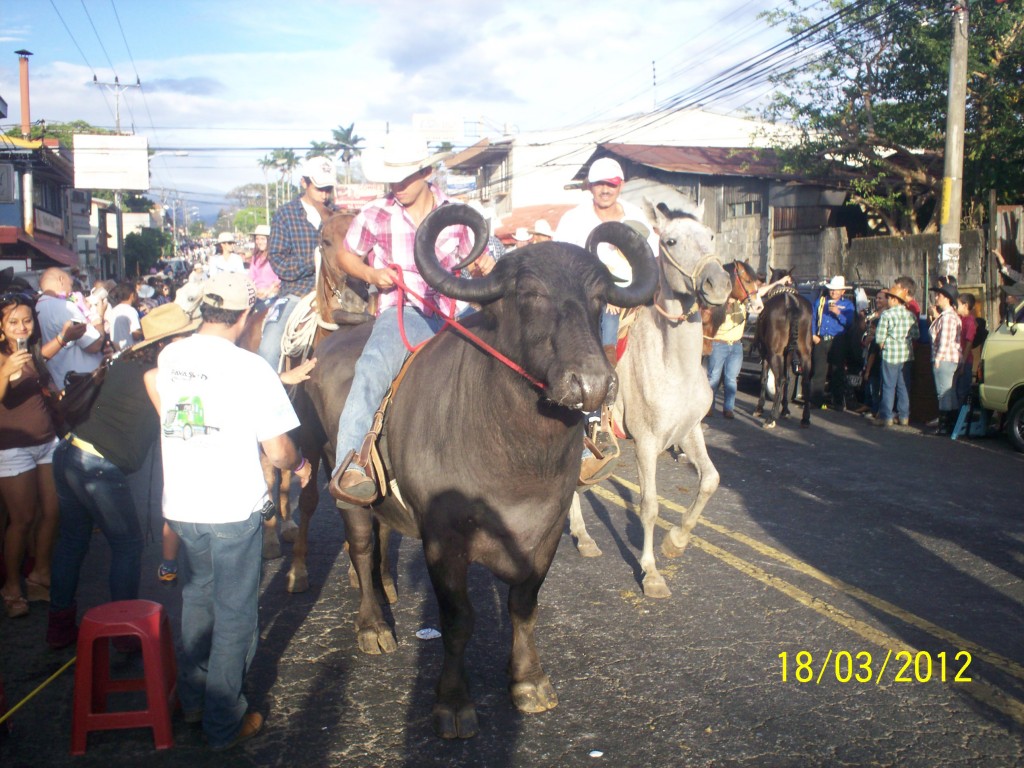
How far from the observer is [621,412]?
6984 mm

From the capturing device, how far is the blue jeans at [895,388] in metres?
13.7

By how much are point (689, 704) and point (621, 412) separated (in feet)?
9.09

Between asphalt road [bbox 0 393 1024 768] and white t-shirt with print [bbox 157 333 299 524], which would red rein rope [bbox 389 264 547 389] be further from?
asphalt road [bbox 0 393 1024 768]

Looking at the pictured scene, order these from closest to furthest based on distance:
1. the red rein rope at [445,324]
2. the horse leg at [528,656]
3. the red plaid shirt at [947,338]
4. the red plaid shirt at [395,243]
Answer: the red rein rope at [445,324] → the horse leg at [528,656] → the red plaid shirt at [395,243] → the red plaid shirt at [947,338]

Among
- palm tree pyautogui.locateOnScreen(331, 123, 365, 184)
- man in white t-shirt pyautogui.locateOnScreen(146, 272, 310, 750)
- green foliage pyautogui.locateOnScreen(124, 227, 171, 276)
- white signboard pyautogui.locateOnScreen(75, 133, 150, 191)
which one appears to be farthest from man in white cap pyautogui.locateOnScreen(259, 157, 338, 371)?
palm tree pyautogui.locateOnScreen(331, 123, 365, 184)

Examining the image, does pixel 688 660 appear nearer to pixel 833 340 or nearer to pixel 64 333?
pixel 64 333

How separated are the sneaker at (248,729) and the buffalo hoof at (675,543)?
3.64 meters

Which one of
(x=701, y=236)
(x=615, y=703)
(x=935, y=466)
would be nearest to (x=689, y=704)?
(x=615, y=703)

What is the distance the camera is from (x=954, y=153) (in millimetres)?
Answer: 14883

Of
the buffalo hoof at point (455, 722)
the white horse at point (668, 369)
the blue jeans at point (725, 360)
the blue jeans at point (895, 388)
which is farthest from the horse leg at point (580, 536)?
the blue jeans at point (895, 388)

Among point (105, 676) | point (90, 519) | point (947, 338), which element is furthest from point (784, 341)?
point (105, 676)

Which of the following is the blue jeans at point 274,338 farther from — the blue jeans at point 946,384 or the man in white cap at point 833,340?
the man in white cap at point 833,340

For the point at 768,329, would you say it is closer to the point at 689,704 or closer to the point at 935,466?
the point at 935,466
